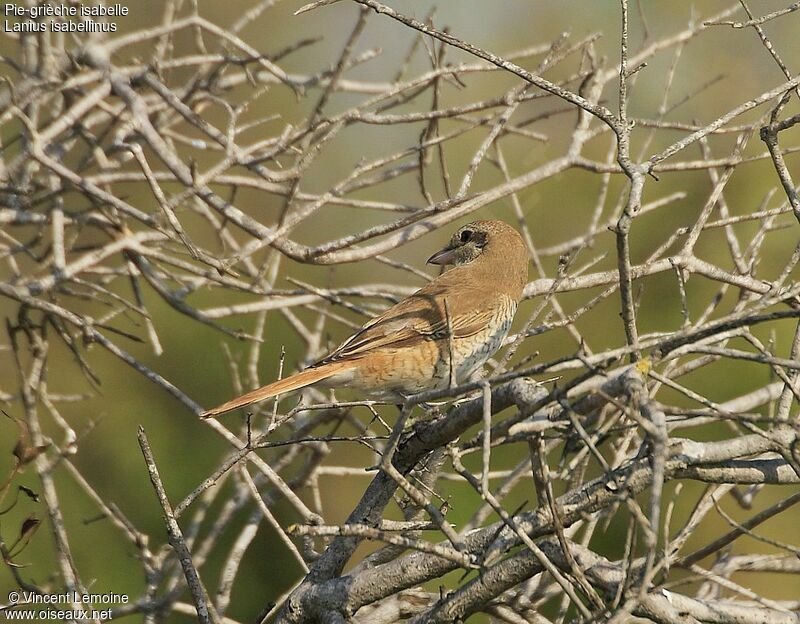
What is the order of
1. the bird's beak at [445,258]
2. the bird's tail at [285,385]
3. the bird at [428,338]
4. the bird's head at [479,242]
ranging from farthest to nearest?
1. the bird's beak at [445,258]
2. the bird's head at [479,242]
3. the bird at [428,338]
4. the bird's tail at [285,385]

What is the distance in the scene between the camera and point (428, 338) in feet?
14.6

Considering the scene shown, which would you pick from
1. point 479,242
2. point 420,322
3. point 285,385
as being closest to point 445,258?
point 479,242

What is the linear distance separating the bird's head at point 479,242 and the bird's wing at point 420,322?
0.47 m

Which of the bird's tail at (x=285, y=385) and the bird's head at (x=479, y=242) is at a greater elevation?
the bird's head at (x=479, y=242)

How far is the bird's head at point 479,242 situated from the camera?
5.12m

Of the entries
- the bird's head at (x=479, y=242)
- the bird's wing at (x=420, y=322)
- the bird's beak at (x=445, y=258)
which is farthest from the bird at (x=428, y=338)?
the bird's beak at (x=445, y=258)

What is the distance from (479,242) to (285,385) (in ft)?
6.02

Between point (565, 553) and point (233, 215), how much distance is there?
1.75 meters

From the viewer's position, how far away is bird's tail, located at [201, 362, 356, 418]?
349 centimetres

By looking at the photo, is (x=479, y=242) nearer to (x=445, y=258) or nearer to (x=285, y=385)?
(x=445, y=258)

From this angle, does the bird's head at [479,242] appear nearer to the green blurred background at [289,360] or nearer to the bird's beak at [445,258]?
the bird's beak at [445,258]

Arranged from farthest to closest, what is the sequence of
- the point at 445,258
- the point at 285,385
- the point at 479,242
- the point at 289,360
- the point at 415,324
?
the point at 289,360 < the point at 445,258 < the point at 479,242 < the point at 415,324 < the point at 285,385

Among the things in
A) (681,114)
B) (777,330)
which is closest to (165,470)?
(777,330)

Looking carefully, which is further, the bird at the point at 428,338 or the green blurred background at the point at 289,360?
the green blurred background at the point at 289,360
